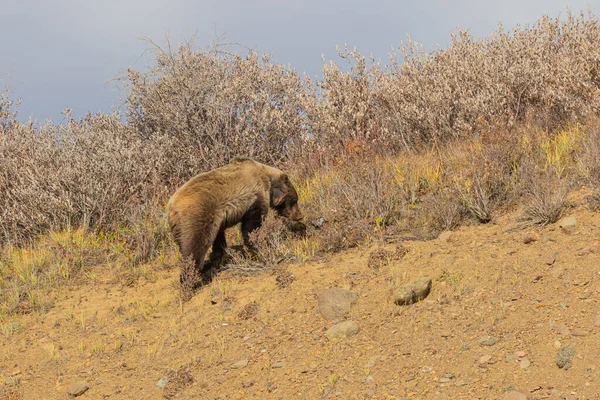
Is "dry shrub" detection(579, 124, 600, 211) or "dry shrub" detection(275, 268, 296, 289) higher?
"dry shrub" detection(579, 124, 600, 211)

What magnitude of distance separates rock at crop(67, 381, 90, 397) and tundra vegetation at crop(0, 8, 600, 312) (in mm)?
2110

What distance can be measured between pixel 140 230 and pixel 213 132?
9.29 ft

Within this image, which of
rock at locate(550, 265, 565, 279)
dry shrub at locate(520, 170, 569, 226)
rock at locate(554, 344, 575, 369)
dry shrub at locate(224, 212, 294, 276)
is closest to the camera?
rock at locate(554, 344, 575, 369)

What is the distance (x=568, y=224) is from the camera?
5.86 metres

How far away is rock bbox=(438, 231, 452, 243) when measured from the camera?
6441 millimetres

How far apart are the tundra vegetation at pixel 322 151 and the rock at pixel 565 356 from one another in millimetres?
2330

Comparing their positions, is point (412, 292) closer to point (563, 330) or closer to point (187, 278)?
point (563, 330)

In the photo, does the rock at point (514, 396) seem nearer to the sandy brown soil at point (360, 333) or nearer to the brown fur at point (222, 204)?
the sandy brown soil at point (360, 333)

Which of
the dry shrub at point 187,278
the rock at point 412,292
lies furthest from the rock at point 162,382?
the rock at point 412,292

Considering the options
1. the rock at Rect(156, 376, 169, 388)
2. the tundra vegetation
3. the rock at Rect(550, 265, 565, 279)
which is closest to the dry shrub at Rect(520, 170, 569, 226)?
the tundra vegetation

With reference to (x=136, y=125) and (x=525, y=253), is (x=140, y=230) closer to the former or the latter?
(x=136, y=125)

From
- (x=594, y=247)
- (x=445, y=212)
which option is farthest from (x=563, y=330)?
(x=445, y=212)

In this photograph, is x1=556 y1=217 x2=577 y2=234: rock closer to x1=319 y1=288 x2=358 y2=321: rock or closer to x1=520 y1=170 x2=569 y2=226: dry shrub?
x1=520 y1=170 x2=569 y2=226: dry shrub

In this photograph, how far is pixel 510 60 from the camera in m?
10.7
